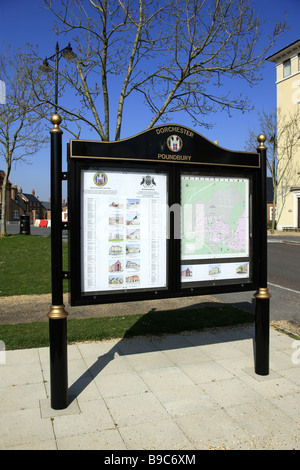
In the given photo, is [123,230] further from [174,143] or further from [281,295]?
[281,295]

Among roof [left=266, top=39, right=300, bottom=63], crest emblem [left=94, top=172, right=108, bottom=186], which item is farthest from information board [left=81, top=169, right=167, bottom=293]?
roof [left=266, top=39, right=300, bottom=63]

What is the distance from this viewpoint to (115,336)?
5.60 metres

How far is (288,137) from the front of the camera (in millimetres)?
37562

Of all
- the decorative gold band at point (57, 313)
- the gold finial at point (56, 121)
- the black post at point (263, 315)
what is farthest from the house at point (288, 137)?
the decorative gold band at point (57, 313)

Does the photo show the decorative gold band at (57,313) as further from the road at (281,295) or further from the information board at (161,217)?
the road at (281,295)

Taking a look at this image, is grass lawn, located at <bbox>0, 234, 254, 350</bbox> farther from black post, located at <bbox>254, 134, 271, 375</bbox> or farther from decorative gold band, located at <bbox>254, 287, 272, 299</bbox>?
decorative gold band, located at <bbox>254, 287, 272, 299</bbox>

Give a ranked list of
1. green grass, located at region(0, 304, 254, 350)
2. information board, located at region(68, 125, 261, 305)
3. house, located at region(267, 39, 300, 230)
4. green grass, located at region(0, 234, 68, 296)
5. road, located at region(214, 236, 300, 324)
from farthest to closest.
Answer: house, located at region(267, 39, 300, 230), green grass, located at region(0, 234, 68, 296), road, located at region(214, 236, 300, 324), green grass, located at region(0, 304, 254, 350), information board, located at region(68, 125, 261, 305)

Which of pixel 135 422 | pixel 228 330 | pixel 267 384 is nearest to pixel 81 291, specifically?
pixel 135 422

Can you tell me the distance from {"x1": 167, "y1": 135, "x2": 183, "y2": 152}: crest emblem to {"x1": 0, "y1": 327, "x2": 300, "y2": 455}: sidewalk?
2573mm

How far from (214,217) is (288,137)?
36966mm

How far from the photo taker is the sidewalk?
119 inches

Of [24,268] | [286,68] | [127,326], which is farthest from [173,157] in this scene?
[286,68]

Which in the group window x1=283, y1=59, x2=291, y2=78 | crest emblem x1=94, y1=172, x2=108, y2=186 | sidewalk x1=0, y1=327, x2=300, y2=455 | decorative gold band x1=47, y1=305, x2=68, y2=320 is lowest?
sidewalk x1=0, y1=327, x2=300, y2=455

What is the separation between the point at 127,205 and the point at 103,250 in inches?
21.7
